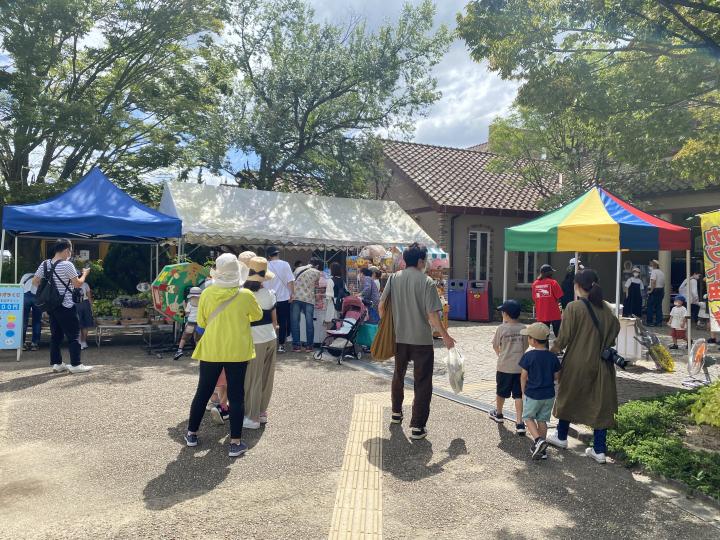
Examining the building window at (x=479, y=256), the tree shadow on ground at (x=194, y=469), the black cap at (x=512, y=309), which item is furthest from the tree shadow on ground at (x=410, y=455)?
the building window at (x=479, y=256)

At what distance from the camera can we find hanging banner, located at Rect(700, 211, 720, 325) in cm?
606

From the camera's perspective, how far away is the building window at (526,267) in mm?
20609

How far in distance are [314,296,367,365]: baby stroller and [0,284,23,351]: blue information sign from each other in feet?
15.4

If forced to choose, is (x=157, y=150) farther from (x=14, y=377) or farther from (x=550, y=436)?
(x=550, y=436)

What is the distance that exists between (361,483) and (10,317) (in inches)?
279

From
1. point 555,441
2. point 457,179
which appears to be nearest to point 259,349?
point 555,441

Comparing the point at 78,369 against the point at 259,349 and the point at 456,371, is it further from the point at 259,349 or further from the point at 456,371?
the point at 456,371

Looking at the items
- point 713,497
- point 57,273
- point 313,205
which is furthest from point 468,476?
point 313,205

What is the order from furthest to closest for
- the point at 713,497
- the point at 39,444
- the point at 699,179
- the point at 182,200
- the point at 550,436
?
the point at 182,200 → the point at 699,179 → the point at 550,436 → the point at 39,444 → the point at 713,497

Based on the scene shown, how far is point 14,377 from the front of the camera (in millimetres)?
7367

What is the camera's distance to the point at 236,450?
462 cm

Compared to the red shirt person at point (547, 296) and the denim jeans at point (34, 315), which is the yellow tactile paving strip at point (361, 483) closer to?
the red shirt person at point (547, 296)

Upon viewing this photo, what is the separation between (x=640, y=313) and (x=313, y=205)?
32.3 ft

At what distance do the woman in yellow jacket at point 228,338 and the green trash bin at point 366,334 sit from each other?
16.6 feet
